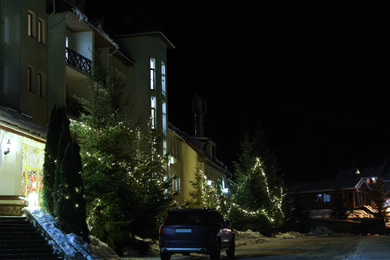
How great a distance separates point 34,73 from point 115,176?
7721 mm

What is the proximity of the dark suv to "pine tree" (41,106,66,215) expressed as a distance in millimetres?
4342

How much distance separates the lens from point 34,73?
26531mm

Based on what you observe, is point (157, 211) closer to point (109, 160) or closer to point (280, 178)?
point (109, 160)

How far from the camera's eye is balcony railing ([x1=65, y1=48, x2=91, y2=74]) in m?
29.2

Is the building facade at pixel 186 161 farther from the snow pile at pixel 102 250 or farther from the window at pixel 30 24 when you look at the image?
the snow pile at pixel 102 250

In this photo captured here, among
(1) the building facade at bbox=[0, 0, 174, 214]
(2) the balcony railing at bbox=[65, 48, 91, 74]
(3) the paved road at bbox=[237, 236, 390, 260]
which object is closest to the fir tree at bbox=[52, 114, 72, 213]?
(1) the building facade at bbox=[0, 0, 174, 214]

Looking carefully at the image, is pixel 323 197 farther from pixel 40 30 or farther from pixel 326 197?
pixel 40 30

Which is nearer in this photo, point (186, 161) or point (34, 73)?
point (34, 73)

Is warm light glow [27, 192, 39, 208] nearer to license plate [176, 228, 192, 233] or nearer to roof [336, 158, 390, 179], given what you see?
license plate [176, 228, 192, 233]

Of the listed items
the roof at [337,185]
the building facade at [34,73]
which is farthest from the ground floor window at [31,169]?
the roof at [337,185]

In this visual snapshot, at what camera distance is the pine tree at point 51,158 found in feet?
66.6

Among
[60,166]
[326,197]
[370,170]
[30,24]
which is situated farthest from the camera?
[370,170]

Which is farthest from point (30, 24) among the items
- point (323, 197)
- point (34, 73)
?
point (323, 197)

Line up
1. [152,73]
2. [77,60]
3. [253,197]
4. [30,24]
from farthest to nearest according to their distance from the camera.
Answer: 1. [253,197]
2. [152,73]
3. [77,60]
4. [30,24]
